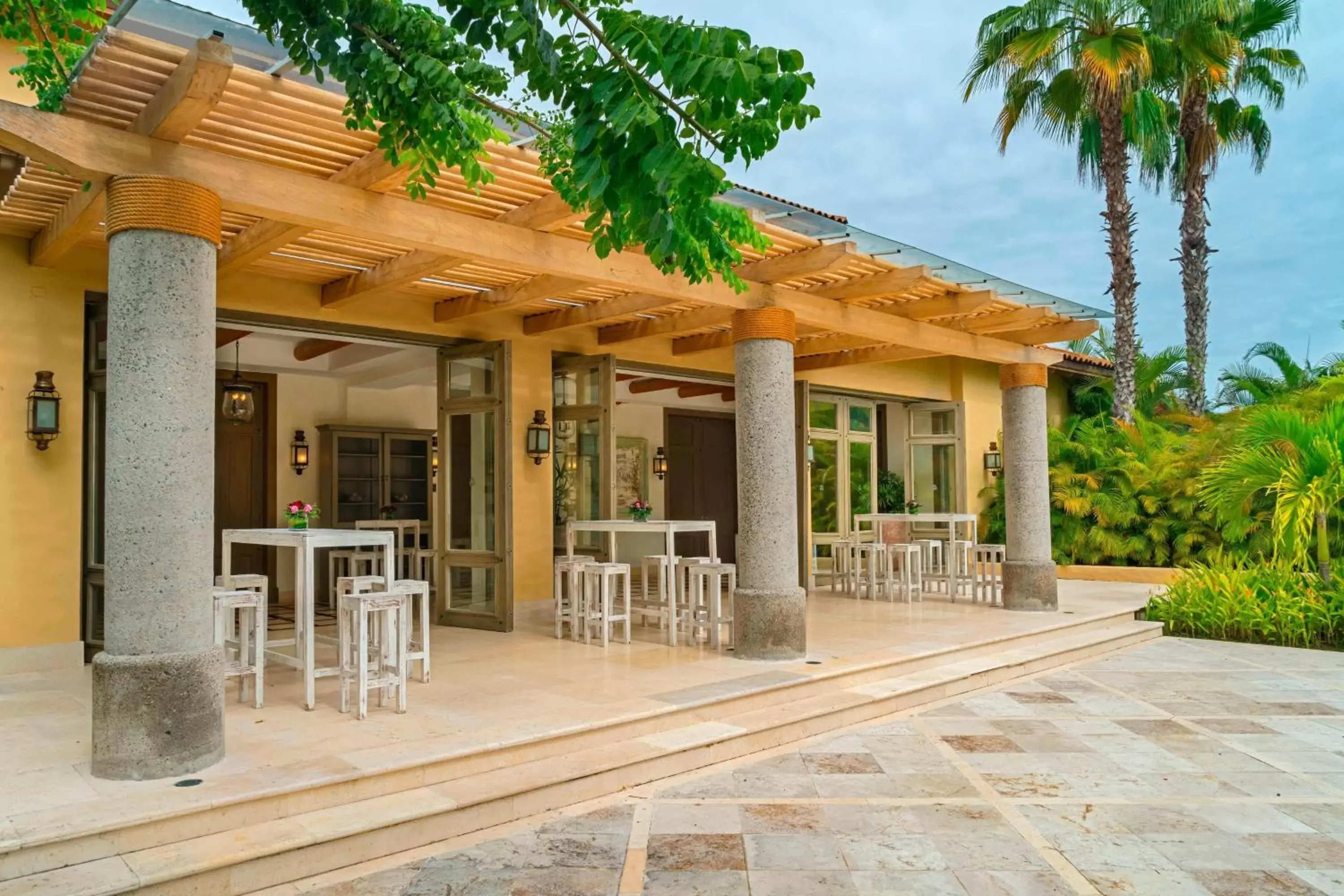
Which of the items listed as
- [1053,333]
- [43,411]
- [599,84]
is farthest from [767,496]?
[43,411]

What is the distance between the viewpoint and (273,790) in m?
3.68

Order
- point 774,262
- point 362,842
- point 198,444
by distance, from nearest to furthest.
→ point 362,842 → point 198,444 → point 774,262

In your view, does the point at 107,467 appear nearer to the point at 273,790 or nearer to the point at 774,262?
the point at 273,790

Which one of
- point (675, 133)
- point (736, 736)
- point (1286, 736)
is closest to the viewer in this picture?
point (675, 133)

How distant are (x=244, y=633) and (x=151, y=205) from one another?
7.97 feet

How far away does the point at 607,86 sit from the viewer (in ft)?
8.12

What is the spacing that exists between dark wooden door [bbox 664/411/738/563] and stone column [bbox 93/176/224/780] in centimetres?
1003

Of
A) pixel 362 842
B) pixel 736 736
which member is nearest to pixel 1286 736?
pixel 736 736

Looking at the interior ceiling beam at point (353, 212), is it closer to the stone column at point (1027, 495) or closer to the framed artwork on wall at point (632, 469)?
the stone column at point (1027, 495)

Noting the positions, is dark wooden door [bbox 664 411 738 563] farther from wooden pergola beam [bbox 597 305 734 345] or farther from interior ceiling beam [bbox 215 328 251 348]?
interior ceiling beam [bbox 215 328 251 348]

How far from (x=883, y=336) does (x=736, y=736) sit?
4.30 m

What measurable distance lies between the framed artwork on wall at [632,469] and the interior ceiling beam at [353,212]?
19.0 feet

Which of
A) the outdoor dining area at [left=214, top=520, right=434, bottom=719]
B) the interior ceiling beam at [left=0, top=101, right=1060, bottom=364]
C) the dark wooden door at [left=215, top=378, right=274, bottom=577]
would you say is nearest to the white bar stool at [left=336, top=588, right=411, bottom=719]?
the outdoor dining area at [left=214, top=520, right=434, bottom=719]

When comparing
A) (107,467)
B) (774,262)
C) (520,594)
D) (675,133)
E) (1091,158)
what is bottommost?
(520,594)
